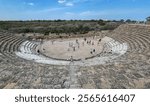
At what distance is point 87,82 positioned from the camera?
12.0m

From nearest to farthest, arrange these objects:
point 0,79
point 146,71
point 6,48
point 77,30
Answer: point 0,79 → point 146,71 → point 6,48 → point 77,30

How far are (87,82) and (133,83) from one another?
2466mm

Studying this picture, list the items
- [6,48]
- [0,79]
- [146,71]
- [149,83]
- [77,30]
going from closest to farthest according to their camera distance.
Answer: [149,83], [0,79], [146,71], [6,48], [77,30]

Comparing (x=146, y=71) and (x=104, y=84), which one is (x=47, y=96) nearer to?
(x=104, y=84)

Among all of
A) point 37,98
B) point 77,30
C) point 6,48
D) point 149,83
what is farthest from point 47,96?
point 77,30

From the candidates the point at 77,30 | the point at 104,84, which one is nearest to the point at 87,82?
the point at 104,84

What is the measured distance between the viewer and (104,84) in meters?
11.4

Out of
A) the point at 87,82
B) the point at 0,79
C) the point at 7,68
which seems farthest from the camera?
the point at 7,68

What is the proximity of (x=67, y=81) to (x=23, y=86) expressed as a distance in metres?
2.65

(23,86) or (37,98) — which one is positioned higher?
(37,98)

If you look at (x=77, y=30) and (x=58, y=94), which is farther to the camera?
(x=77, y=30)

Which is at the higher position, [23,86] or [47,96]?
[47,96]

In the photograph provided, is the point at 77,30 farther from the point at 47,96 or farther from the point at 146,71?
the point at 47,96

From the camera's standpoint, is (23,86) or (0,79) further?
(0,79)
